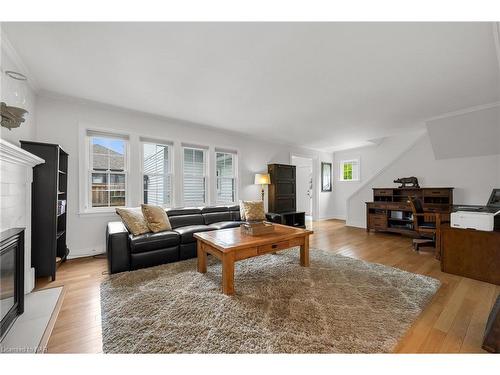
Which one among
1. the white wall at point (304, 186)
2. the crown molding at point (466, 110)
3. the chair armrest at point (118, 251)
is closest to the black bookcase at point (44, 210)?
the chair armrest at point (118, 251)

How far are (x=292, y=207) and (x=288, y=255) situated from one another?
262 cm

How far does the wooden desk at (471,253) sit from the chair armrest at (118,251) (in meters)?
4.06

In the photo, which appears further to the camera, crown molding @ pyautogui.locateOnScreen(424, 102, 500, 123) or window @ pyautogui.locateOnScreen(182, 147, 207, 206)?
window @ pyautogui.locateOnScreen(182, 147, 207, 206)

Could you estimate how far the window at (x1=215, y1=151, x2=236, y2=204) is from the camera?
4.81 meters

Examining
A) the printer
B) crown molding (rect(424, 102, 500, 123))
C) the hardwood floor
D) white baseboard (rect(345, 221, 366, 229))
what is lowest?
the hardwood floor

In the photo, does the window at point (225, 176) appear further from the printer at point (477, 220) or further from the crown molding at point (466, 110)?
the crown molding at point (466, 110)

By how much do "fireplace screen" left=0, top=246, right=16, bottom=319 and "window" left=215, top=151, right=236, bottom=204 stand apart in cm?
326

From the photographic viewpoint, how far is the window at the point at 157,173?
3.86 meters

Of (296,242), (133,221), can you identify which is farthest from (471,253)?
(133,221)

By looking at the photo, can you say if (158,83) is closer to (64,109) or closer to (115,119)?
(115,119)

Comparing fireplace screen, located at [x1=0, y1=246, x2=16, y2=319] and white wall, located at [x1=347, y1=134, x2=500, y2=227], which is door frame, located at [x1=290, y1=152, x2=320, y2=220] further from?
fireplace screen, located at [x1=0, y1=246, x2=16, y2=319]

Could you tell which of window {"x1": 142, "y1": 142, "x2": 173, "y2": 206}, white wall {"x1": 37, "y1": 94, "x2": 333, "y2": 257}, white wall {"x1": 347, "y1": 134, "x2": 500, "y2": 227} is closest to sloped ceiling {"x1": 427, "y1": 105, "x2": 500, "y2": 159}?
white wall {"x1": 347, "y1": 134, "x2": 500, "y2": 227}

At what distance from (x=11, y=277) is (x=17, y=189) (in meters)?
0.86

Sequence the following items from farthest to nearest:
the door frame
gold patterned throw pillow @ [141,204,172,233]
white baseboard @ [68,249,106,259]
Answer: the door frame < white baseboard @ [68,249,106,259] < gold patterned throw pillow @ [141,204,172,233]
